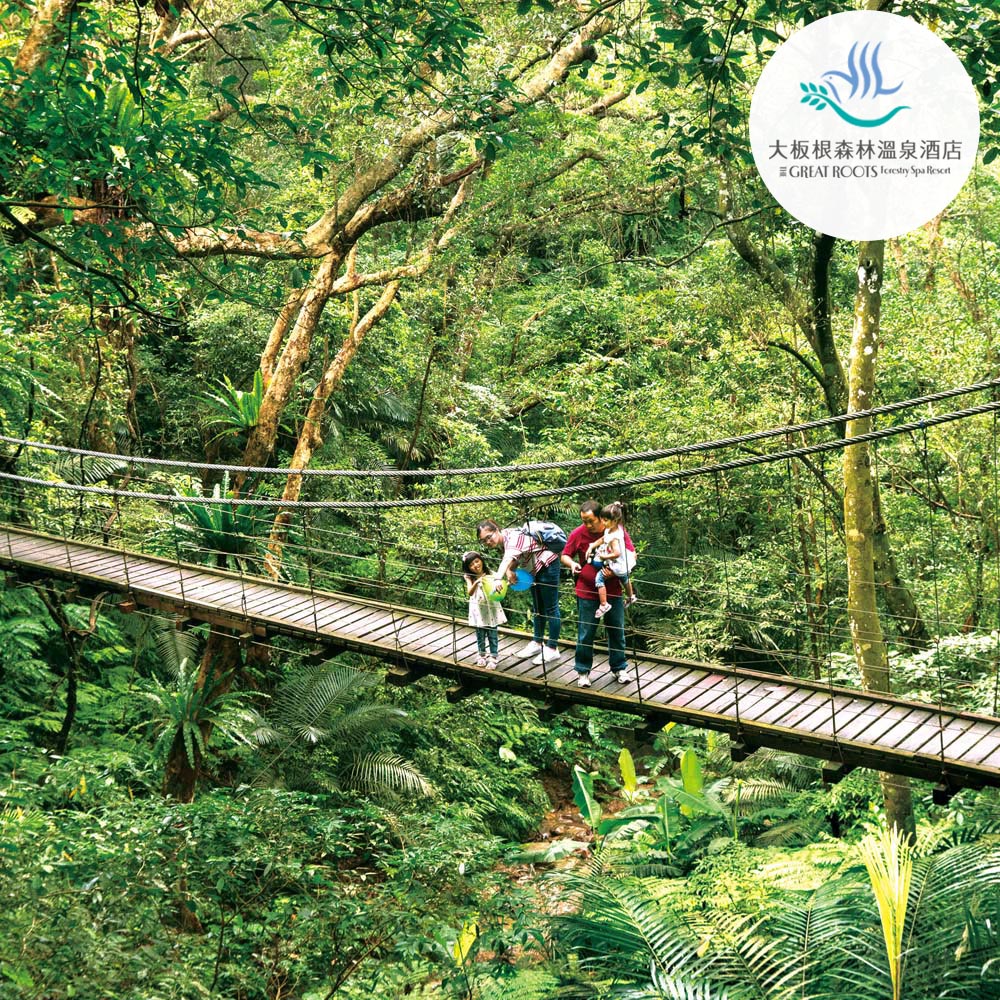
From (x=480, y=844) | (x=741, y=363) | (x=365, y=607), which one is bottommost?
(x=480, y=844)

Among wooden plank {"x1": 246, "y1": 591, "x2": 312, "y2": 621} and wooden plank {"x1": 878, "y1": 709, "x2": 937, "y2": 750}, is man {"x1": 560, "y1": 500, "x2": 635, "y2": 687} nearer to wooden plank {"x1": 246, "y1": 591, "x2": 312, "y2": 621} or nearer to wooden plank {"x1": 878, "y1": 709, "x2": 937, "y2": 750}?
wooden plank {"x1": 878, "y1": 709, "x2": 937, "y2": 750}

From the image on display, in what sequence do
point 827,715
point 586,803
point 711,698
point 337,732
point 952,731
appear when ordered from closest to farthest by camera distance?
point 952,731
point 827,715
point 711,698
point 586,803
point 337,732

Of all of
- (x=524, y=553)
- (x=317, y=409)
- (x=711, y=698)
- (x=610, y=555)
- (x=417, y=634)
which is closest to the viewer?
(x=711, y=698)

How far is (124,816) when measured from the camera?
372 centimetres

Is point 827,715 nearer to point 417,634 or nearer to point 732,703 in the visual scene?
point 732,703

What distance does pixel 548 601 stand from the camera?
14.2 ft

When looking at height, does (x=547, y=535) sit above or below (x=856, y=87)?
below

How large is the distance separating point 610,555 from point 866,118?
2641 mm

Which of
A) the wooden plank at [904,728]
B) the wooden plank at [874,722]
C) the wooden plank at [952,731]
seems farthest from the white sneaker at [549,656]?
the wooden plank at [952,731]

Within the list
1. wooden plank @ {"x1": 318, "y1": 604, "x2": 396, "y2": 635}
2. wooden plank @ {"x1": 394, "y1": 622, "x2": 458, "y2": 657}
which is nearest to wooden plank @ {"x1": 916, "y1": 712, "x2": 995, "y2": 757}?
wooden plank @ {"x1": 394, "y1": 622, "x2": 458, "y2": 657}

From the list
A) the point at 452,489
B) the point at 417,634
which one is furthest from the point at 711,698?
the point at 452,489

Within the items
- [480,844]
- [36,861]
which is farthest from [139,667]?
[36,861]

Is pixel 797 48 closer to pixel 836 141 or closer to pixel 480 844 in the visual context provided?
pixel 836 141

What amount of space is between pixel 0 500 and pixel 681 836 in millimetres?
4880
